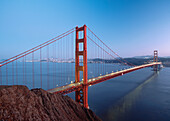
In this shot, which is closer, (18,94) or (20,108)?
(20,108)

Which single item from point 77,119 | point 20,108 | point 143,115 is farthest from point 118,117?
point 20,108

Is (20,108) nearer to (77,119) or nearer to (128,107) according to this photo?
(77,119)

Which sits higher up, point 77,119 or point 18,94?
point 18,94

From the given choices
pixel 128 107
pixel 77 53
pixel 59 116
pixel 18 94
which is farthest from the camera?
pixel 128 107

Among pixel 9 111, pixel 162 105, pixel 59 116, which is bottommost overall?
pixel 162 105

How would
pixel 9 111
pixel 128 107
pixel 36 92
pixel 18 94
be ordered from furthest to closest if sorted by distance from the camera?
pixel 128 107 → pixel 36 92 → pixel 18 94 → pixel 9 111

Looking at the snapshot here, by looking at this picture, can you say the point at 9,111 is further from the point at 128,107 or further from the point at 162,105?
the point at 162,105

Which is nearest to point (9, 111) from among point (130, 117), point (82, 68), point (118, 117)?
point (82, 68)
